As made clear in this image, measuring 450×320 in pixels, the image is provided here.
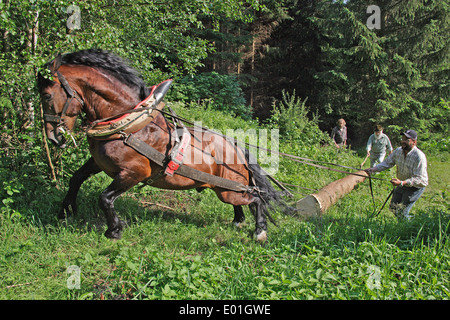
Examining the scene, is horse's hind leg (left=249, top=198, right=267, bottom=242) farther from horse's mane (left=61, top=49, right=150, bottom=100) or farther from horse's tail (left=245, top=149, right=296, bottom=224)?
horse's mane (left=61, top=49, right=150, bottom=100)

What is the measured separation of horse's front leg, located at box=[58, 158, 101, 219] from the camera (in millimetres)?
3949

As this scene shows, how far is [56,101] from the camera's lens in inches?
124

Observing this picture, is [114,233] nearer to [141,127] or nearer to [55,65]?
[141,127]

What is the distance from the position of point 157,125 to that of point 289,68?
53.4ft

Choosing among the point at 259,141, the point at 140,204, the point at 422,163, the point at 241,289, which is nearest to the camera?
the point at 241,289

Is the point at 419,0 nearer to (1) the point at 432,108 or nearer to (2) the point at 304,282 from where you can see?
(1) the point at 432,108

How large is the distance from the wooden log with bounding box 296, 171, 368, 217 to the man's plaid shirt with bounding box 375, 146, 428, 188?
615 mm

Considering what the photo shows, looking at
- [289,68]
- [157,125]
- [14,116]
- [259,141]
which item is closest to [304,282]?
[157,125]

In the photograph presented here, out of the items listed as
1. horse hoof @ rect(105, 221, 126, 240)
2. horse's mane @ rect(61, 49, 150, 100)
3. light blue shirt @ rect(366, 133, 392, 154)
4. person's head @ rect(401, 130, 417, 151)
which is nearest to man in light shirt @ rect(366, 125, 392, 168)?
light blue shirt @ rect(366, 133, 392, 154)

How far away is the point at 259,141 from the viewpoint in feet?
31.7

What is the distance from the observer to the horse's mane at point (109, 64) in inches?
133

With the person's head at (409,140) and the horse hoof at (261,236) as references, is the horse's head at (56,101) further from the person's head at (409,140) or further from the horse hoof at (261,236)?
the person's head at (409,140)

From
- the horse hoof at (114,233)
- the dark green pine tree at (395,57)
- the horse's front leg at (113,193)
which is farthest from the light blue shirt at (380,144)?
the horse hoof at (114,233)

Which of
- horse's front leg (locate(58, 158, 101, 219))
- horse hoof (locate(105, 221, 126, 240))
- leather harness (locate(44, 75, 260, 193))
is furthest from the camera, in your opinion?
horse's front leg (locate(58, 158, 101, 219))
